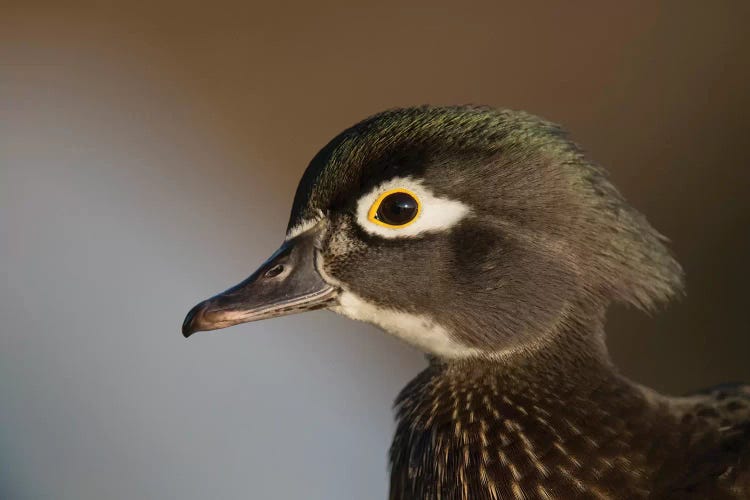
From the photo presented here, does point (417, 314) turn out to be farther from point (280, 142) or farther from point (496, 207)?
point (280, 142)

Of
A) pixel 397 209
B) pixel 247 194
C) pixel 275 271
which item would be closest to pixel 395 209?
pixel 397 209

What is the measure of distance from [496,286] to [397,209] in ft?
0.32

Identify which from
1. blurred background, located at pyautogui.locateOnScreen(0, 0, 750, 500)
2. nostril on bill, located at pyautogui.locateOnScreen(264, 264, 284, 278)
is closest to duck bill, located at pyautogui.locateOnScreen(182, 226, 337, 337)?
nostril on bill, located at pyautogui.locateOnScreen(264, 264, 284, 278)

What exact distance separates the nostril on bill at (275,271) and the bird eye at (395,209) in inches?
3.1

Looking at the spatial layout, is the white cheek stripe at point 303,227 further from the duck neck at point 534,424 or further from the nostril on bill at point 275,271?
the duck neck at point 534,424

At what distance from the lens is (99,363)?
1387 millimetres

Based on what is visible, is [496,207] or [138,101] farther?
[138,101]

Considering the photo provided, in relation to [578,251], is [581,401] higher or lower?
lower

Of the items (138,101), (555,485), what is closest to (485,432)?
(555,485)

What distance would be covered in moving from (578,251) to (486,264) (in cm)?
7

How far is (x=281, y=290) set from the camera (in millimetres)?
539

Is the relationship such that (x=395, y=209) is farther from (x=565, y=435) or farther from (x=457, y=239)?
(x=565, y=435)

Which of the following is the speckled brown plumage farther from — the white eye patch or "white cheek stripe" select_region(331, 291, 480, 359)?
the white eye patch

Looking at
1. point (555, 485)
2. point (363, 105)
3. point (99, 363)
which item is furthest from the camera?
point (99, 363)
